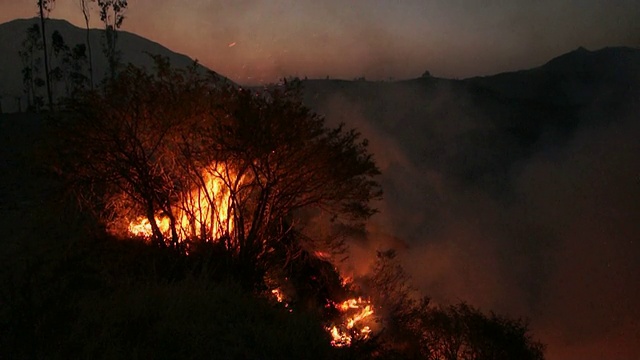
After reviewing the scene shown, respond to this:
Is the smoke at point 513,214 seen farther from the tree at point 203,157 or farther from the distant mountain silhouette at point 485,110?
the tree at point 203,157

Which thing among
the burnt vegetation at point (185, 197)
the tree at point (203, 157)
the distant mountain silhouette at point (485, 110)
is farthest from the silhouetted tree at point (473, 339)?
the distant mountain silhouette at point (485, 110)

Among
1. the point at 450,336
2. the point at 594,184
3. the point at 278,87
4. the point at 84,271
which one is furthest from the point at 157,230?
the point at 594,184

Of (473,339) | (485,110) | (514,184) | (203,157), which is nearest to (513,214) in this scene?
(514,184)

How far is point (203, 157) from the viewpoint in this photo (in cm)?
1155

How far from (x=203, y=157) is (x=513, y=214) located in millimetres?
55695

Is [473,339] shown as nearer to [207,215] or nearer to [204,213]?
[204,213]

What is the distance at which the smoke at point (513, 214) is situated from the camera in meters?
45.1

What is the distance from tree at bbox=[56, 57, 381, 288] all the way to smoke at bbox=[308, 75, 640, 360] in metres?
13.0

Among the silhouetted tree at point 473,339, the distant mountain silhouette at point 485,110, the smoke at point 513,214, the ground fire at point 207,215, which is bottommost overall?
the silhouetted tree at point 473,339

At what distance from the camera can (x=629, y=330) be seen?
137 ft

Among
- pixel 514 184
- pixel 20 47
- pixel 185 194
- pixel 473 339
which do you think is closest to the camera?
pixel 185 194

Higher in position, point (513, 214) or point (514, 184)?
point (514, 184)

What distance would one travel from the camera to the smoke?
45.1 m

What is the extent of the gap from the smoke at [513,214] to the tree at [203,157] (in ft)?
42.6
